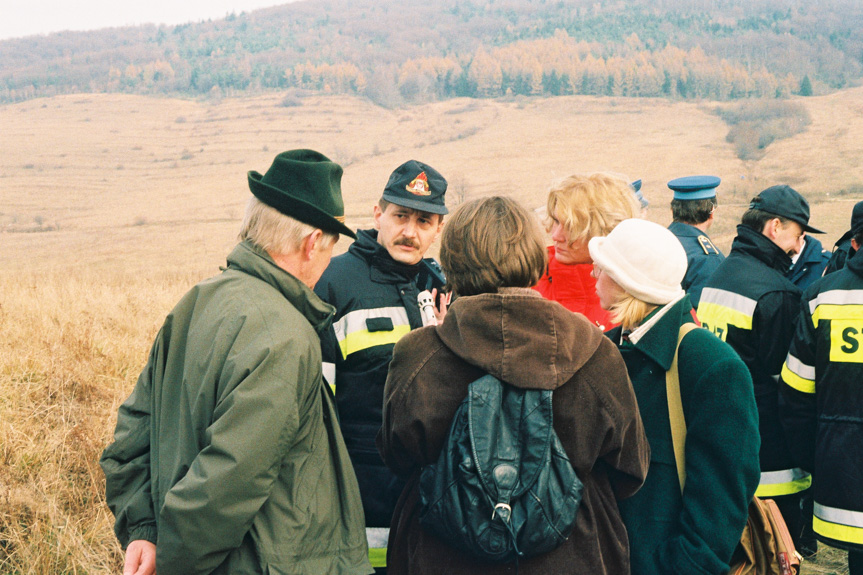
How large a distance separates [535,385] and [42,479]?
376 centimetres

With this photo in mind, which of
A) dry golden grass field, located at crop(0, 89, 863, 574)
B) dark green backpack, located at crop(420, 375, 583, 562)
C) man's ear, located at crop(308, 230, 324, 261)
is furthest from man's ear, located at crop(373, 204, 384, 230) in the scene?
dark green backpack, located at crop(420, 375, 583, 562)

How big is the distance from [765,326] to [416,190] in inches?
75.5

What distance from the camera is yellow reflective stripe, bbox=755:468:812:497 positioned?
3299mm

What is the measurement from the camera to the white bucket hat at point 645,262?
214cm

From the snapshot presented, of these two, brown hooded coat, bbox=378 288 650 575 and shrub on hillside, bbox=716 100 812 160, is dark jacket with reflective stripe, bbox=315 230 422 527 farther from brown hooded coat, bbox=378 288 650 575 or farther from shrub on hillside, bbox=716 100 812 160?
shrub on hillside, bbox=716 100 812 160

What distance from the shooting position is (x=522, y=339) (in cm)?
178

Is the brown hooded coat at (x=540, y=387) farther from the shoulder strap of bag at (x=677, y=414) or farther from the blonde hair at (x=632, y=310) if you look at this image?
the blonde hair at (x=632, y=310)

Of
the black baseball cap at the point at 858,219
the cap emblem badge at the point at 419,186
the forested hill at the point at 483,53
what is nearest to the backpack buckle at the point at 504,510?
the cap emblem badge at the point at 419,186

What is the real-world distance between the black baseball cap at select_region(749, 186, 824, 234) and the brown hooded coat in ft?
7.71

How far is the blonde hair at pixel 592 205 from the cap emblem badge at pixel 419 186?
60cm

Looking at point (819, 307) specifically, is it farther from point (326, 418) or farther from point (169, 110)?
point (169, 110)

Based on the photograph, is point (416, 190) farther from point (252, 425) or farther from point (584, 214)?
point (252, 425)

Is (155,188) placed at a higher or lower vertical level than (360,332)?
lower

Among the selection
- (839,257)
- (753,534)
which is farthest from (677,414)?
(839,257)
